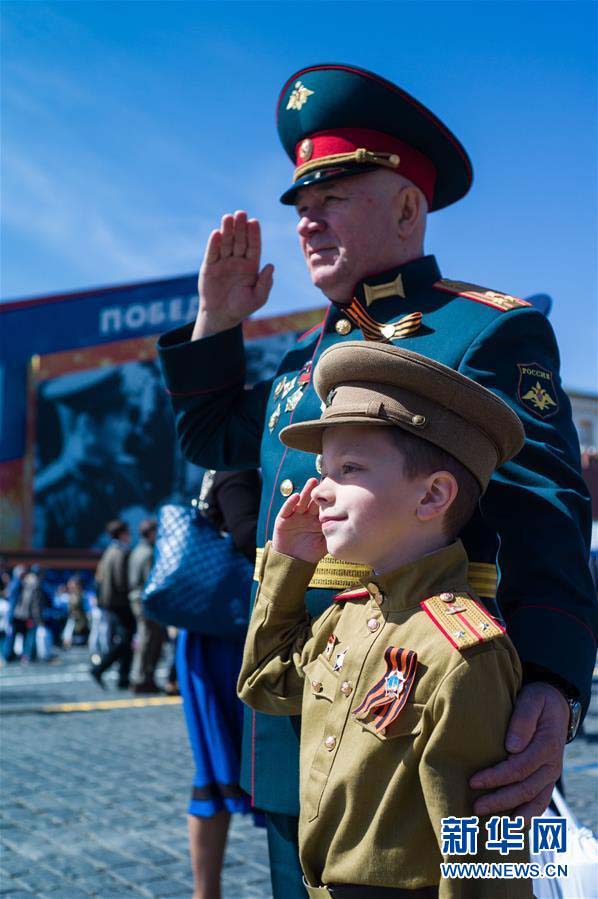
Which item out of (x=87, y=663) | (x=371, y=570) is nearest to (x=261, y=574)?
(x=371, y=570)

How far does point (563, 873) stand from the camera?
78.5 inches

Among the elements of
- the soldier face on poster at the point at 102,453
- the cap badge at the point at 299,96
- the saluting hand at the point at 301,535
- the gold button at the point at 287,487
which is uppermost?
the soldier face on poster at the point at 102,453

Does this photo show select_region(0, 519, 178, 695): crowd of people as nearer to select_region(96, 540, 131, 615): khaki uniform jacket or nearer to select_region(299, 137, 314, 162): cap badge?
select_region(96, 540, 131, 615): khaki uniform jacket

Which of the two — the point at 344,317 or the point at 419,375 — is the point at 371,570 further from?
the point at 344,317

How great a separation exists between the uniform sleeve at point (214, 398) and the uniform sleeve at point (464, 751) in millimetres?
1175

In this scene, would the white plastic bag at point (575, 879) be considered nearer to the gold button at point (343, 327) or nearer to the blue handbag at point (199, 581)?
the gold button at point (343, 327)

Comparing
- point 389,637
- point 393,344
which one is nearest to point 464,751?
point 389,637

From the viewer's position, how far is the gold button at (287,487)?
76.0 inches

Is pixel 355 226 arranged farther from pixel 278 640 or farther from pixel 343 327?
pixel 278 640

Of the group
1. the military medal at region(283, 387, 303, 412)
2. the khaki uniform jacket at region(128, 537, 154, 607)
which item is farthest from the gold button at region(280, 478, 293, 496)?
the khaki uniform jacket at region(128, 537, 154, 607)

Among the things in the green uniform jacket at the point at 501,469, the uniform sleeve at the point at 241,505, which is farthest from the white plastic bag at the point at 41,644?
the green uniform jacket at the point at 501,469

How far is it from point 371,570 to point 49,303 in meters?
23.9

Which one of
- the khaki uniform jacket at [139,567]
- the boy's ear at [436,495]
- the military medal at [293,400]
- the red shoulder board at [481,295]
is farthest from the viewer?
the khaki uniform jacket at [139,567]

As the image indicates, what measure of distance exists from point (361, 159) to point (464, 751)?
131 centimetres
